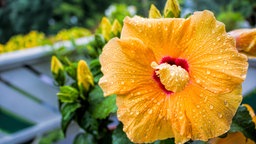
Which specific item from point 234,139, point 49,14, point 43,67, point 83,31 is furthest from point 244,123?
point 49,14

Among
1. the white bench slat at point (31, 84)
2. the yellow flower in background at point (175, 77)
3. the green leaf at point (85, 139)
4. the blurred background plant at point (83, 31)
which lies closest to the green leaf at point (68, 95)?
the blurred background plant at point (83, 31)

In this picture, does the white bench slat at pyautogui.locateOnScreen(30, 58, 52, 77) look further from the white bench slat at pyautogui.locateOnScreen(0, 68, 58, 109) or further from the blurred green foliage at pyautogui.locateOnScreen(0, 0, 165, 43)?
the blurred green foliage at pyautogui.locateOnScreen(0, 0, 165, 43)

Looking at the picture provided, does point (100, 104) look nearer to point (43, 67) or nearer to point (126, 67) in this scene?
point (126, 67)

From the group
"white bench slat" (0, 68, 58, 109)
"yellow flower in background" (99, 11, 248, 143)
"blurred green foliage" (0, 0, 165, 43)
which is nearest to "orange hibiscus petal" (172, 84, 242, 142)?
"yellow flower in background" (99, 11, 248, 143)

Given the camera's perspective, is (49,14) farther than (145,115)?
Yes

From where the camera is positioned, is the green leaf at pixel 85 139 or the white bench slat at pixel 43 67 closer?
the green leaf at pixel 85 139

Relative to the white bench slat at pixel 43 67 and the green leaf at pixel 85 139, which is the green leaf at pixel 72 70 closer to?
the green leaf at pixel 85 139

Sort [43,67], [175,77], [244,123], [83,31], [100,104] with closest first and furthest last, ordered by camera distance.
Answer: [175,77] → [244,123] → [100,104] → [43,67] → [83,31]
